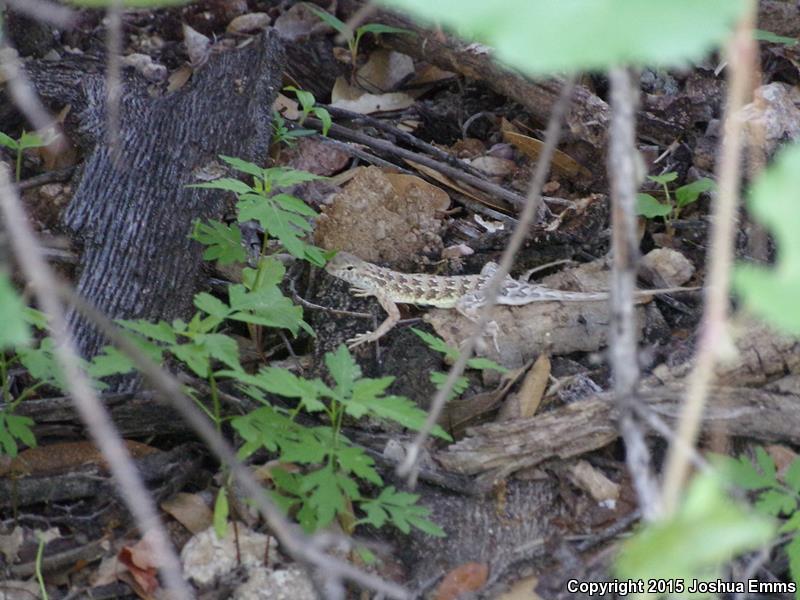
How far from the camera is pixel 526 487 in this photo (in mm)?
3951

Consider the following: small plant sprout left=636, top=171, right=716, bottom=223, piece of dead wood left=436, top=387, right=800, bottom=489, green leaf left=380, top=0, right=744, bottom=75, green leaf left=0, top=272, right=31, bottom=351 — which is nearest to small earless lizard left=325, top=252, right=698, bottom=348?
small plant sprout left=636, top=171, right=716, bottom=223

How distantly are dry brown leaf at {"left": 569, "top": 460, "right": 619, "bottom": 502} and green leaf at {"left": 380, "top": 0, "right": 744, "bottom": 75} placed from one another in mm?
2938

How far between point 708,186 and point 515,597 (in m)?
3.05

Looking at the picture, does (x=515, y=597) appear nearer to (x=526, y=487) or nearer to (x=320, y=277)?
(x=526, y=487)

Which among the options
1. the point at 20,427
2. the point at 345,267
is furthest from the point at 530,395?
the point at 20,427

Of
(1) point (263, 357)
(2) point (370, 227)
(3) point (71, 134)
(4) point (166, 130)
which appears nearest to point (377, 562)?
(1) point (263, 357)

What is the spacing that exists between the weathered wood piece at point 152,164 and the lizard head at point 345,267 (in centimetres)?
71

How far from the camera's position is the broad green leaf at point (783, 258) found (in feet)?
3.51

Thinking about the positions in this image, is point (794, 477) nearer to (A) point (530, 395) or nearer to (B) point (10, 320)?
(A) point (530, 395)

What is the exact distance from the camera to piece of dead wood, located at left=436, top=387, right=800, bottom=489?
3.90 m

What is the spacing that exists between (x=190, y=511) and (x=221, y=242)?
4.38ft

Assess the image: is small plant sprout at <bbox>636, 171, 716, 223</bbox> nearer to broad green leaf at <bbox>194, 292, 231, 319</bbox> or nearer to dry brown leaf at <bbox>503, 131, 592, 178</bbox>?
dry brown leaf at <bbox>503, 131, 592, 178</bbox>

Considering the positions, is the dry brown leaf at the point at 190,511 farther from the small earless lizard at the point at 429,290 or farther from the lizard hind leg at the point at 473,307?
the lizard hind leg at the point at 473,307

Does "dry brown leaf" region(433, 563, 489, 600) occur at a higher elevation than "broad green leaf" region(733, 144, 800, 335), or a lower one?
lower
